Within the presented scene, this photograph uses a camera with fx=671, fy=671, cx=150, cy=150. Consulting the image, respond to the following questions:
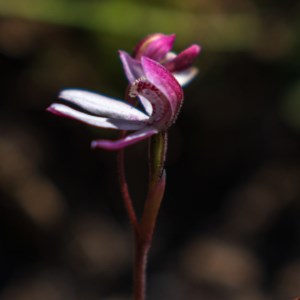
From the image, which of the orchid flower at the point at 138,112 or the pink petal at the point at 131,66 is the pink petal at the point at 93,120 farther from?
the pink petal at the point at 131,66

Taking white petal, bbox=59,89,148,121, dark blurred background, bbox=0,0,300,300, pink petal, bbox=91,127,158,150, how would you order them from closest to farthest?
pink petal, bbox=91,127,158,150, white petal, bbox=59,89,148,121, dark blurred background, bbox=0,0,300,300

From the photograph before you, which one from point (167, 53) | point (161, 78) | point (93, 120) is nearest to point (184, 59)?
point (167, 53)

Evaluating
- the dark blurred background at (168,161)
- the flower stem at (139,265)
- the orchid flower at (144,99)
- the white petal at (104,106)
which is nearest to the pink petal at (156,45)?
the orchid flower at (144,99)

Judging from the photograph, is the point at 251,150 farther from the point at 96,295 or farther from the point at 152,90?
the point at 152,90

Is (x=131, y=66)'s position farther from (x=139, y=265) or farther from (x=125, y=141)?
(x=139, y=265)

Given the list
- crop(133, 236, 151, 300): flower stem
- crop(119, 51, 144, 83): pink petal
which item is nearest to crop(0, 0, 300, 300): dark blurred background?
crop(133, 236, 151, 300): flower stem

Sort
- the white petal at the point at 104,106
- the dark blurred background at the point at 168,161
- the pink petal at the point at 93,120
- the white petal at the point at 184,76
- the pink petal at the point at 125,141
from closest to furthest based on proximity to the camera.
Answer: the pink petal at the point at 125,141 < the pink petal at the point at 93,120 < the white petal at the point at 104,106 < the white petal at the point at 184,76 < the dark blurred background at the point at 168,161

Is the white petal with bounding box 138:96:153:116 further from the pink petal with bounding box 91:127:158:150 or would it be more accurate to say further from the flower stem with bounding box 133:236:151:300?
the flower stem with bounding box 133:236:151:300

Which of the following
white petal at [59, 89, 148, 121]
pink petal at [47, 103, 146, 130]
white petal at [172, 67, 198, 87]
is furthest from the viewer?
white petal at [172, 67, 198, 87]
